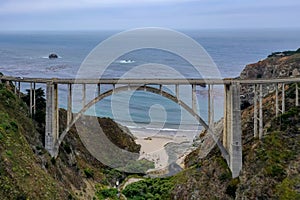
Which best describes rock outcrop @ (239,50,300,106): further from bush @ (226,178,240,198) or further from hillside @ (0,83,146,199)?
bush @ (226,178,240,198)

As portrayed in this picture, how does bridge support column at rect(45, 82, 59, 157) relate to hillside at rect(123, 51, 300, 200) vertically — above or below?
above

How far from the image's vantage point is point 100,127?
53438mm

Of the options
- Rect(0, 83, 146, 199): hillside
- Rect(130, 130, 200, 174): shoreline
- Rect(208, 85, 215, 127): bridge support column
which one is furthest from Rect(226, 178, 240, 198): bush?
Rect(130, 130, 200, 174): shoreline

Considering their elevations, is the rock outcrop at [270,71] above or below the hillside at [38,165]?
above

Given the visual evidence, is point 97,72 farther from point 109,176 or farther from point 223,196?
point 223,196

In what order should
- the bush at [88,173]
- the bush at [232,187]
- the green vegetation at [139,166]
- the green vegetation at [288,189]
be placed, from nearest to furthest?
the green vegetation at [288,189], the bush at [232,187], the bush at [88,173], the green vegetation at [139,166]

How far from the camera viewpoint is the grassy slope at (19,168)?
24.1 meters

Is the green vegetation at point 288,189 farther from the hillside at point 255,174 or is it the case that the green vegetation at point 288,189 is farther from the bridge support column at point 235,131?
the bridge support column at point 235,131

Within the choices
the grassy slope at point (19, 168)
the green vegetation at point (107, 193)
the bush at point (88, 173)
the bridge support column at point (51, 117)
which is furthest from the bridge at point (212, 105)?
the green vegetation at point (107, 193)

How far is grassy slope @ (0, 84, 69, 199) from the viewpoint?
2409 centimetres

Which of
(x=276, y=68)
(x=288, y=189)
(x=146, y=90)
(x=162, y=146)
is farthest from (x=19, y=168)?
(x=276, y=68)

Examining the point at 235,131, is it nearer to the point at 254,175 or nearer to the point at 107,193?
the point at 254,175

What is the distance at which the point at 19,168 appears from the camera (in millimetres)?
26156

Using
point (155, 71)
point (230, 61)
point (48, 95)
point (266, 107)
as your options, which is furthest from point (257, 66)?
point (230, 61)
